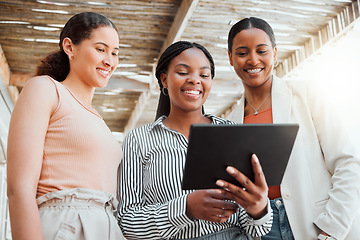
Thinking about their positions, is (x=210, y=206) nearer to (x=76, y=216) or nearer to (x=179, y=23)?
(x=76, y=216)

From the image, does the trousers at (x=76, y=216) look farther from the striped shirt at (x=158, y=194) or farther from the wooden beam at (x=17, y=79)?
the wooden beam at (x=17, y=79)

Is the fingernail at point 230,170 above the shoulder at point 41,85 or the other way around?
the other way around

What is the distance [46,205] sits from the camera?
1.71 m

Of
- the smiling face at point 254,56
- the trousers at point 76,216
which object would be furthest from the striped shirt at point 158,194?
the smiling face at point 254,56

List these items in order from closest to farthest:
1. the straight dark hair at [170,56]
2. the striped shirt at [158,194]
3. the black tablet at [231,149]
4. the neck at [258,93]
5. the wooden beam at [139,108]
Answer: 1. the black tablet at [231,149]
2. the striped shirt at [158,194]
3. the straight dark hair at [170,56]
4. the neck at [258,93]
5. the wooden beam at [139,108]

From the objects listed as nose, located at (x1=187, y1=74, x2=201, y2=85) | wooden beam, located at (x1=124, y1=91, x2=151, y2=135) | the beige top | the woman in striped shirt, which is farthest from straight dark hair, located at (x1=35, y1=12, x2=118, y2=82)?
wooden beam, located at (x1=124, y1=91, x2=151, y2=135)

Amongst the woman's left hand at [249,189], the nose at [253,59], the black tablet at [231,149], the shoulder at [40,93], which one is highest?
the nose at [253,59]

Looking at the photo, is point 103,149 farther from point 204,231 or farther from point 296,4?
point 296,4

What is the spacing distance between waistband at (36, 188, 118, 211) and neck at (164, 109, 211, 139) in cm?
50

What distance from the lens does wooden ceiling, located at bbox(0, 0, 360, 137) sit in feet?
20.0

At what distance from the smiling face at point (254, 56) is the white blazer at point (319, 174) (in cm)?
23

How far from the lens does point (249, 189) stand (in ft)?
5.17

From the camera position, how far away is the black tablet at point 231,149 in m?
1.49

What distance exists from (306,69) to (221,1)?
8.19ft
